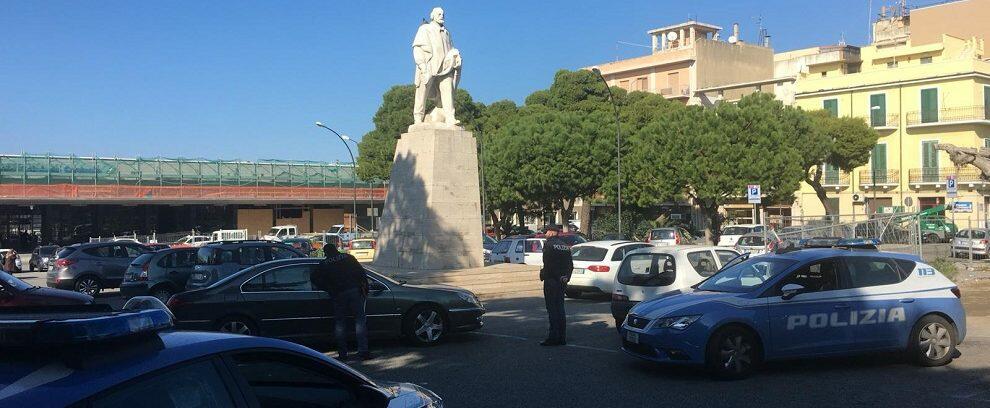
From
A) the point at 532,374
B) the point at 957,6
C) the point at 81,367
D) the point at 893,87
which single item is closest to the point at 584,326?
the point at 532,374

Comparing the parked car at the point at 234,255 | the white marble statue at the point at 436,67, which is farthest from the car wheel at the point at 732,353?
the white marble statue at the point at 436,67

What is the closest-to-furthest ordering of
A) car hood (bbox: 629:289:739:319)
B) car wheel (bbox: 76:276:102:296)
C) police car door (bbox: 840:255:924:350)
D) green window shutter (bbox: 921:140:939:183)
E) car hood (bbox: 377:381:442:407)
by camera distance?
car hood (bbox: 377:381:442:407) → car hood (bbox: 629:289:739:319) → police car door (bbox: 840:255:924:350) → car wheel (bbox: 76:276:102:296) → green window shutter (bbox: 921:140:939:183)

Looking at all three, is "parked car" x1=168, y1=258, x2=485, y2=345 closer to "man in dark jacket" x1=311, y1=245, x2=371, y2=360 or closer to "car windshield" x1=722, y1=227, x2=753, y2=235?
"man in dark jacket" x1=311, y1=245, x2=371, y2=360

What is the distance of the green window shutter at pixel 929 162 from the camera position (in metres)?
49.8

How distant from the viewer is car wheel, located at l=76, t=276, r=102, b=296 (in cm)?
2217

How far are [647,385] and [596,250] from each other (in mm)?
10395

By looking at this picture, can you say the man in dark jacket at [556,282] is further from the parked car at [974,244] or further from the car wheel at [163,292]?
the parked car at [974,244]

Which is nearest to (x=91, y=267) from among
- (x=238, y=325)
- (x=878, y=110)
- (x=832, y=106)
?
(x=238, y=325)

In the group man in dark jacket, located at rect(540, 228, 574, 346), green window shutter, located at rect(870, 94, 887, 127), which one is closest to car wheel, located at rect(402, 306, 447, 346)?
man in dark jacket, located at rect(540, 228, 574, 346)

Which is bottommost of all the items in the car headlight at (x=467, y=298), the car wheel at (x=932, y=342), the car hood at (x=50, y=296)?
the car wheel at (x=932, y=342)

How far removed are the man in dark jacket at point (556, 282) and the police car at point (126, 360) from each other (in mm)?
7827

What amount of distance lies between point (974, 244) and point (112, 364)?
31398mm

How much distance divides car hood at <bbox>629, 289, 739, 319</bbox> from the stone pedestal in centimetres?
1277

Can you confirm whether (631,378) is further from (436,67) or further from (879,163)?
(879,163)
